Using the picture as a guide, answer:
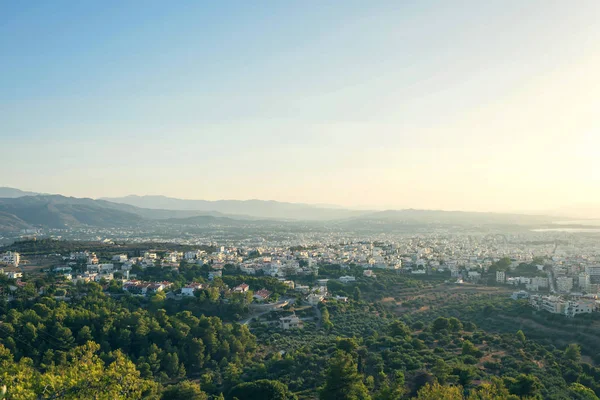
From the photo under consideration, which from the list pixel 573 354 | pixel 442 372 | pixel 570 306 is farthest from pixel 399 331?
pixel 570 306

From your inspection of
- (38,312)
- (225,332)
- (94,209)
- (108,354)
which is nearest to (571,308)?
(225,332)

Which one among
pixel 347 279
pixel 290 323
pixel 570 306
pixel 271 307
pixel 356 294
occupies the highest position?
pixel 570 306

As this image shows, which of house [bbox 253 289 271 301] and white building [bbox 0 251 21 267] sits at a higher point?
white building [bbox 0 251 21 267]

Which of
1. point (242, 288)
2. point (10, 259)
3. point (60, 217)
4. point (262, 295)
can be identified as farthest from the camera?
point (60, 217)

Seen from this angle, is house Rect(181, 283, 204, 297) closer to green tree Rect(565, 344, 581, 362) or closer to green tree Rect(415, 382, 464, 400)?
green tree Rect(415, 382, 464, 400)

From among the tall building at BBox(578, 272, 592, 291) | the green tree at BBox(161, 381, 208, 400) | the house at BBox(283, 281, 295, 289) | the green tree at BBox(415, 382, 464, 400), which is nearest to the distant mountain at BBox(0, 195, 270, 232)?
the house at BBox(283, 281, 295, 289)

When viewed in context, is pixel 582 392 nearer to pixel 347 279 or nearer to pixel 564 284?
pixel 347 279

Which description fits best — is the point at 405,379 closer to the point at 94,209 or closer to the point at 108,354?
the point at 108,354

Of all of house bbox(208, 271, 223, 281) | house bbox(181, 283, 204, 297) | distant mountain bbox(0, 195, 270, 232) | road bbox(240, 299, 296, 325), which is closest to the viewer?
road bbox(240, 299, 296, 325)
